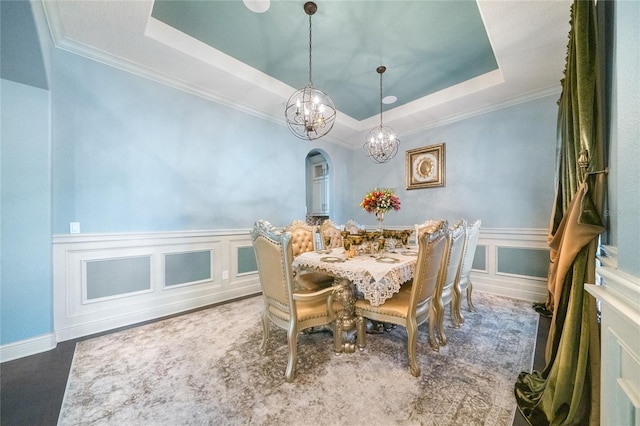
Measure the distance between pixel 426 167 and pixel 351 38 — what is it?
105 inches

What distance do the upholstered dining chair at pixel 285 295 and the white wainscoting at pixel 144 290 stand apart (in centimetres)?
176

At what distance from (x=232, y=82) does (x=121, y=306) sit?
293cm

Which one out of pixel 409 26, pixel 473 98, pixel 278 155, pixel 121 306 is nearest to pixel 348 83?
pixel 409 26

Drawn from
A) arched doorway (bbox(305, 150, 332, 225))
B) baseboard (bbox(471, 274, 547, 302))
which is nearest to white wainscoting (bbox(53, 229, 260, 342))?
baseboard (bbox(471, 274, 547, 302))

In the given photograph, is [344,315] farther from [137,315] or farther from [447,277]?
[137,315]

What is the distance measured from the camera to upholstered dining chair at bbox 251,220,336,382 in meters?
1.62

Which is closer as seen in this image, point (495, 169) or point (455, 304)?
point (455, 304)

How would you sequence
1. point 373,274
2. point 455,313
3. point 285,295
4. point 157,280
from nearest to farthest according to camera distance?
1. point 285,295
2. point 373,274
3. point 455,313
4. point 157,280

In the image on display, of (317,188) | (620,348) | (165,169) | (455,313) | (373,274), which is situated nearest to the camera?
(620,348)

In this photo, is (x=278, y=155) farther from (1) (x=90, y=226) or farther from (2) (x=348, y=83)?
(1) (x=90, y=226)

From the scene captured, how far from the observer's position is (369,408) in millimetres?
1452

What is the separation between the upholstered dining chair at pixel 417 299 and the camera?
1695 millimetres

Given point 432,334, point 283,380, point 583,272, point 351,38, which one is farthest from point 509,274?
point 351,38

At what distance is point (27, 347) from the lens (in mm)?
2055
